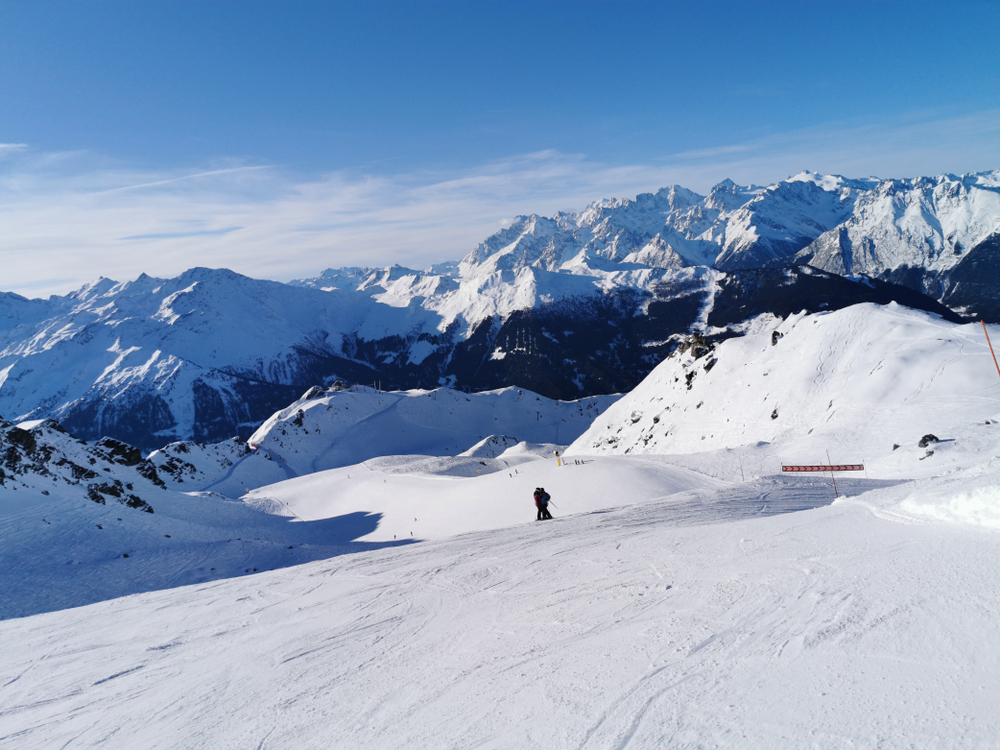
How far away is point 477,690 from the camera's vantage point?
6.41m

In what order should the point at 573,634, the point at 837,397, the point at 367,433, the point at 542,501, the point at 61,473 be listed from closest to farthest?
the point at 573,634
the point at 542,501
the point at 61,473
the point at 837,397
the point at 367,433

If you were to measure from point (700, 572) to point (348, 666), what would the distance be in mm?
5964

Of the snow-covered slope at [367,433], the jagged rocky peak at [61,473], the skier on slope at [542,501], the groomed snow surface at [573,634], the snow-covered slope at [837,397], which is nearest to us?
the groomed snow surface at [573,634]

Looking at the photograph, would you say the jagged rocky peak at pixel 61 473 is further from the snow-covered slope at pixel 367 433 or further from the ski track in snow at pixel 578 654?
the snow-covered slope at pixel 367 433

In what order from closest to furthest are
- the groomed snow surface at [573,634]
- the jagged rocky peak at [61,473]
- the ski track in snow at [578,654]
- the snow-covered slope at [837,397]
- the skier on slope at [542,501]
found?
the ski track in snow at [578,654] → the groomed snow surface at [573,634] → the skier on slope at [542,501] → the snow-covered slope at [837,397] → the jagged rocky peak at [61,473]

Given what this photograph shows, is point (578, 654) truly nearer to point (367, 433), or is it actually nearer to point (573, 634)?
point (573, 634)

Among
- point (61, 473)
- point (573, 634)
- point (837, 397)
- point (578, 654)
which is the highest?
point (578, 654)

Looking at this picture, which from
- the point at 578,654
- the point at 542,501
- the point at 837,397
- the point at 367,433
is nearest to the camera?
the point at 578,654

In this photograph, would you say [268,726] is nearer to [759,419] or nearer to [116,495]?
[116,495]

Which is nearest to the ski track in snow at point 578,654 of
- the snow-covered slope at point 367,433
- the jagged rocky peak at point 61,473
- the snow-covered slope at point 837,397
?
the snow-covered slope at point 837,397

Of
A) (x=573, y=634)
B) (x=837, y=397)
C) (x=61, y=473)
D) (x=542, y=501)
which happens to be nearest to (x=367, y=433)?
(x=61, y=473)

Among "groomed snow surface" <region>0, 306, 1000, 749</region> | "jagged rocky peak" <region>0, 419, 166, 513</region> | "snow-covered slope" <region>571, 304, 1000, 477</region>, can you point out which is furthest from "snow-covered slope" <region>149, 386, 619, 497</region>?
"groomed snow surface" <region>0, 306, 1000, 749</region>

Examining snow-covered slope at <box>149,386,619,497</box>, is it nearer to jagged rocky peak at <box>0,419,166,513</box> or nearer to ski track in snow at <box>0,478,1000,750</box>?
jagged rocky peak at <box>0,419,166,513</box>

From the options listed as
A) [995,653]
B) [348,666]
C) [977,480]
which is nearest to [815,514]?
[977,480]
